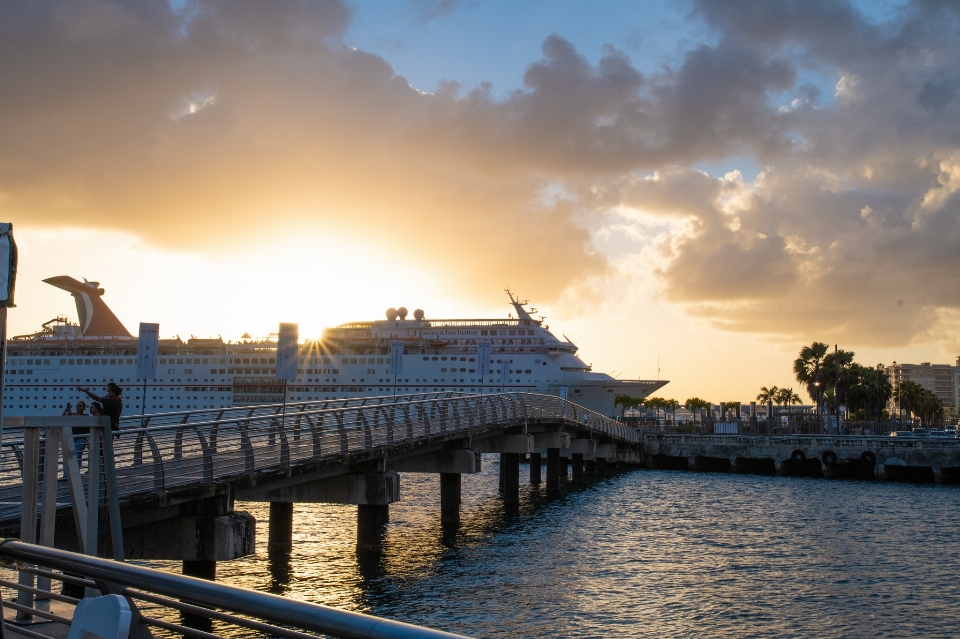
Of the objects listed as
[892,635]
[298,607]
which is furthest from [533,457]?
[298,607]

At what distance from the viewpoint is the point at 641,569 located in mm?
22828

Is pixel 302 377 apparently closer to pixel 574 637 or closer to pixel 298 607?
pixel 574 637

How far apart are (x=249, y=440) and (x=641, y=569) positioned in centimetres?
A: 1099

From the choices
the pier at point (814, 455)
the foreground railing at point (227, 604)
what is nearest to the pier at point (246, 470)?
the foreground railing at point (227, 604)

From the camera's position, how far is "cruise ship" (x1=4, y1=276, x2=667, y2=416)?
91.4 metres

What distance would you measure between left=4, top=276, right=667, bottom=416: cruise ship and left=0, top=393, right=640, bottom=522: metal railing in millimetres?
50962

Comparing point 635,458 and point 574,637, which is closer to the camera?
point 574,637

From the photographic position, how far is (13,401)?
3740 inches

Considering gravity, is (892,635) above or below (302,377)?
below

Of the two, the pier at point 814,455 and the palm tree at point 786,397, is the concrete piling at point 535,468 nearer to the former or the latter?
the pier at point 814,455

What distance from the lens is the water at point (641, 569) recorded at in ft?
57.6

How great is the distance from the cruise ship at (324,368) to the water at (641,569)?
5281 cm

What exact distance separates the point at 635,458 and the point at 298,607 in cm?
5846

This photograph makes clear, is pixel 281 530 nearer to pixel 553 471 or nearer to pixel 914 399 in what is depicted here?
pixel 553 471
